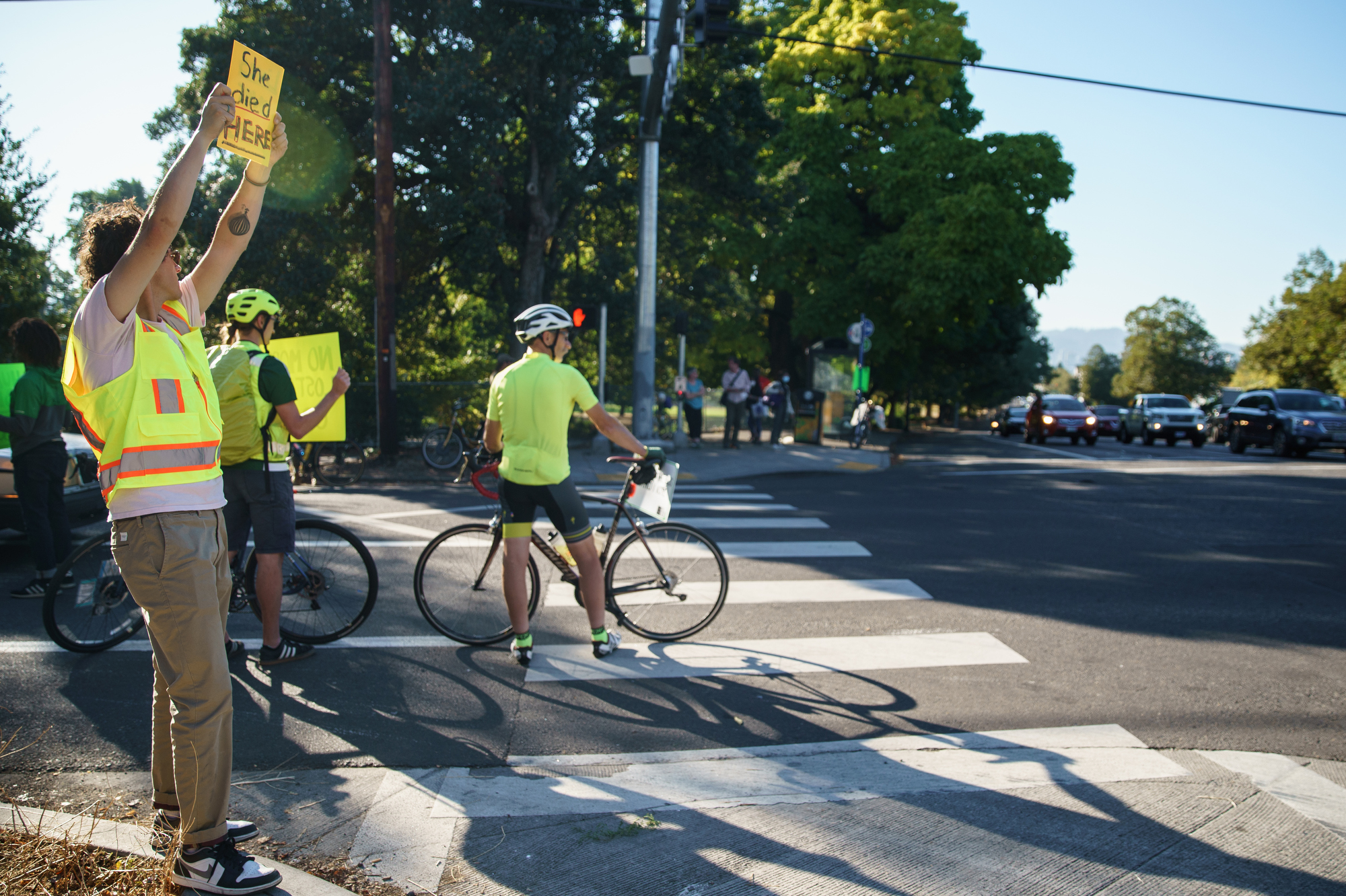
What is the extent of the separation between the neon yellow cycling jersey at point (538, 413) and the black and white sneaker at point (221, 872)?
250 centimetres

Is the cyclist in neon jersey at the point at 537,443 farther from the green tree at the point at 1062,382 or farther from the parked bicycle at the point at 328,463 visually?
the green tree at the point at 1062,382

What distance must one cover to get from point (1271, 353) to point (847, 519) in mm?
58740

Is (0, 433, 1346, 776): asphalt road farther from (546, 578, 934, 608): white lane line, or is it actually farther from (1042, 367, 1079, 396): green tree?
(1042, 367, 1079, 396): green tree

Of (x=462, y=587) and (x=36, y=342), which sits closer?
(x=462, y=587)

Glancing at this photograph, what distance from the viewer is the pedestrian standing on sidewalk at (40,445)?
5949mm

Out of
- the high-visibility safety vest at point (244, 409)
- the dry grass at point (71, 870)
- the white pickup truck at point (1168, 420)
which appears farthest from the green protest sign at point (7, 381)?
the white pickup truck at point (1168, 420)

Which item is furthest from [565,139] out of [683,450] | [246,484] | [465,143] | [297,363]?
[246,484]

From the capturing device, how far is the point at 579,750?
400 centimetres

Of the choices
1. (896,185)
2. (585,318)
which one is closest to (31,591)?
(585,318)

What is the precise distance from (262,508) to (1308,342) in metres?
61.3

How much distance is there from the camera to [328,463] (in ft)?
52.4

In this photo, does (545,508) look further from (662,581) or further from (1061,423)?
(1061,423)

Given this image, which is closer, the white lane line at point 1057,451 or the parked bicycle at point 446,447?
the parked bicycle at point 446,447

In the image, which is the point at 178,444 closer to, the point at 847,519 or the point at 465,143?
the point at 847,519
